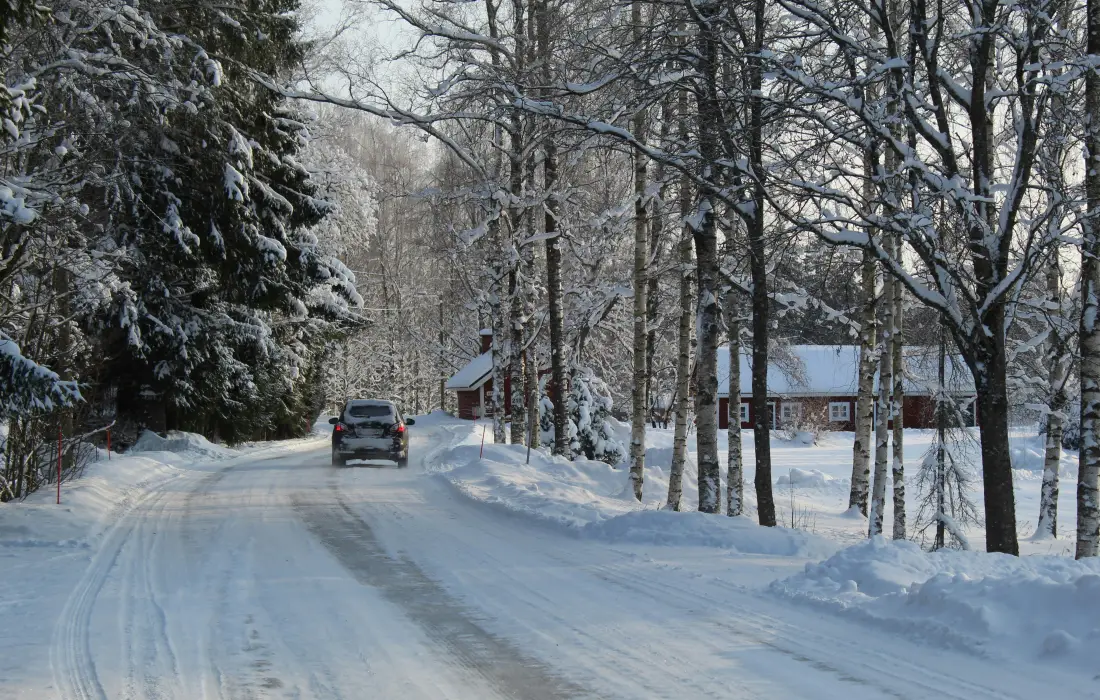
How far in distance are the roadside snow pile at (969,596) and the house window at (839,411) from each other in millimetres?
52475

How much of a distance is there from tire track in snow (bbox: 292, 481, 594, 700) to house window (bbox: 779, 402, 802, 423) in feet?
138

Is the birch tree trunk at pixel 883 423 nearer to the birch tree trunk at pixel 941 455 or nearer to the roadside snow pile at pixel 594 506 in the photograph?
the birch tree trunk at pixel 941 455

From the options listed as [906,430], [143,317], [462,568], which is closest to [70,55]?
[462,568]

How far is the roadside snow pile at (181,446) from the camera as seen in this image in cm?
2662

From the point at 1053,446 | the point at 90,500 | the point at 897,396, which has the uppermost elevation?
the point at 897,396

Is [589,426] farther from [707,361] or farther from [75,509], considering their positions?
[75,509]

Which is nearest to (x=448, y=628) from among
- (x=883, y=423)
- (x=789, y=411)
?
(x=883, y=423)

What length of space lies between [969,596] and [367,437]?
62.7 ft

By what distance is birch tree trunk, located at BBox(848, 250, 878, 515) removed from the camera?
65.2 ft

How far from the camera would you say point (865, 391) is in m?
21.2

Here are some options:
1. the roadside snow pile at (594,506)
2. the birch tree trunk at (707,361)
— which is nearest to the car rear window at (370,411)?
the roadside snow pile at (594,506)

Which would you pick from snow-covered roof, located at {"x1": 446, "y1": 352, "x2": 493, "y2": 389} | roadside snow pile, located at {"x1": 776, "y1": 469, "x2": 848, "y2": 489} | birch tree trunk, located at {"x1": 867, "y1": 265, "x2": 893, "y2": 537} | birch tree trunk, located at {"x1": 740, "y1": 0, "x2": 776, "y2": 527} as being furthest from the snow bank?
snow-covered roof, located at {"x1": 446, "y1": 352, "x2": 493, "y2": 389}

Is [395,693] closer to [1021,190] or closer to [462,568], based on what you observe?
[462,568]

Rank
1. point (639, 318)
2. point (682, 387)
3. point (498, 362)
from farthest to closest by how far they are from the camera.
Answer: point (498, 362) → point (639, 318) → point (682, 387)
